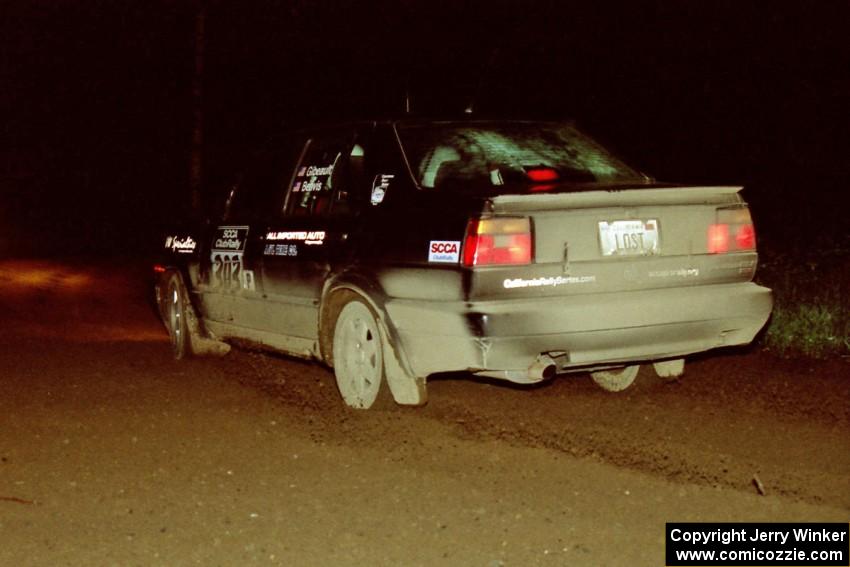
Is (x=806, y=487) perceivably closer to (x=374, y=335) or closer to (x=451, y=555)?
(x=451, y=555)

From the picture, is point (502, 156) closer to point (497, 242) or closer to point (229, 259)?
point (497, 242)

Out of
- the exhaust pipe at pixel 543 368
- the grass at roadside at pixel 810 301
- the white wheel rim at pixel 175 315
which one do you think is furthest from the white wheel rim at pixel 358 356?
the grass at roadside at pixel 810 301

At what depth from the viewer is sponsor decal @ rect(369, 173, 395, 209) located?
6637mm

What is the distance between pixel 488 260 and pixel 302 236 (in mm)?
1826

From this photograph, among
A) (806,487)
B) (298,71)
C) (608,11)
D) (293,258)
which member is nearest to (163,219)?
(298,71)

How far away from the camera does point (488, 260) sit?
5805mm

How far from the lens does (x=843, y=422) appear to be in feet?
21.0

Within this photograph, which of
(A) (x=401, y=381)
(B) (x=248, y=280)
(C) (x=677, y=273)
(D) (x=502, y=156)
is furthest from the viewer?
(B) (x=248, y=280)

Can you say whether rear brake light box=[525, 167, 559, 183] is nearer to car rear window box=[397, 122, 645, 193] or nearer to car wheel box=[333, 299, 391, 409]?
car rear window box=[397, 122, 645, 193]

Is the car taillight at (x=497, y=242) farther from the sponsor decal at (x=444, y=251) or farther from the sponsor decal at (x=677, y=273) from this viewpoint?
the sponsor decal at (x=677, y=273)

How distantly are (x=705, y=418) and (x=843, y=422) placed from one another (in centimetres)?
72

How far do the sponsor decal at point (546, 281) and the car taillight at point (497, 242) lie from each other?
0.09 m

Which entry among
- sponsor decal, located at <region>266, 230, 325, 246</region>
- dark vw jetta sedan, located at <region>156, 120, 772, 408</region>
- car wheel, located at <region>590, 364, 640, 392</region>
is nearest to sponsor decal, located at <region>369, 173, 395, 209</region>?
dark vw jetta sedan, located at <region>156, 120, 772, 408</region>

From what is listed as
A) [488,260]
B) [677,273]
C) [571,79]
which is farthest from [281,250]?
[571,79]
